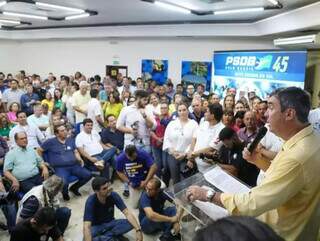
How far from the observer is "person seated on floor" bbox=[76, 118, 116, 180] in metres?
5.39

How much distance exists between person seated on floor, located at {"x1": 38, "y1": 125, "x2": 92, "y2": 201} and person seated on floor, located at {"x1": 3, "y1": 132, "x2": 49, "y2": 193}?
51 cm

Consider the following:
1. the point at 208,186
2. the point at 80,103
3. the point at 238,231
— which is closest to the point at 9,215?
the point at 208,186

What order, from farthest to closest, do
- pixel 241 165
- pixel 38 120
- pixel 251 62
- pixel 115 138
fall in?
pixel 251 62 < pixel 38 120 < pixel 115 138 < pixel 241 165

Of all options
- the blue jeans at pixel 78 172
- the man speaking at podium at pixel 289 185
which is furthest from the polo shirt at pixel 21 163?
the man speaking at podium at pixel 289 185

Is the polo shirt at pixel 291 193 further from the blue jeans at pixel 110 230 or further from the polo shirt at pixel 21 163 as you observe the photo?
the polo shirt at pixel 21 163

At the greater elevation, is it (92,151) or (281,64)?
(281,64)

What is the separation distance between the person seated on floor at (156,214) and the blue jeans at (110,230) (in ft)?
0.76

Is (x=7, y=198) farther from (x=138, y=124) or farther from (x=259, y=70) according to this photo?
(x=259, y=70)

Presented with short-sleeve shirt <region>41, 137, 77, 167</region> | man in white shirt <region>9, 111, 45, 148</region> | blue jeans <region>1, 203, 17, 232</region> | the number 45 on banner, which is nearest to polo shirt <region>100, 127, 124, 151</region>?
short-sleeve shirt <region>41, 137, 77, 167</region>

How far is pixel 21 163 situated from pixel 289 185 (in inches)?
150

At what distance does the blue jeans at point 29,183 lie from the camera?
4.33 metres

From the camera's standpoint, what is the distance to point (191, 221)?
2.19 meters

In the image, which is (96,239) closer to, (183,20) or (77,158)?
(77,158)

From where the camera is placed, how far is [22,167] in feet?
14.4
